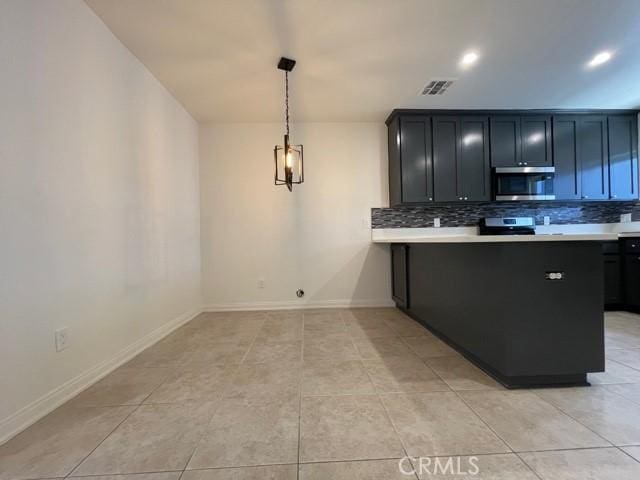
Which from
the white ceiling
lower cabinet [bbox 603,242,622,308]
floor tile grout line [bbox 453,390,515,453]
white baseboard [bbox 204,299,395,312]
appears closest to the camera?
floor tile grout line [bbox 453,390,515,453]

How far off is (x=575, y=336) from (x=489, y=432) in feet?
2.74

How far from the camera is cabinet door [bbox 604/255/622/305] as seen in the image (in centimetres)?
346

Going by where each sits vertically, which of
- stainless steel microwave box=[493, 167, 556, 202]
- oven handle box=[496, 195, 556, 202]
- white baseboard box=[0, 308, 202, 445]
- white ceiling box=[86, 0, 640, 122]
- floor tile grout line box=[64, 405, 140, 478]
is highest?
A: white ceiling box=[86, 0, 640, 122]

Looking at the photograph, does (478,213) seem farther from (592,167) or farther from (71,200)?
(71,200)

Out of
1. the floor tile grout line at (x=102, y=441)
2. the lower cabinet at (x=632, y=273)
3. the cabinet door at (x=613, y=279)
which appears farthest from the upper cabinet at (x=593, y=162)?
the floor tile grout line at (x=102, y=441)

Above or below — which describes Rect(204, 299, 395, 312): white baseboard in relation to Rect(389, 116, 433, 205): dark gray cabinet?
below

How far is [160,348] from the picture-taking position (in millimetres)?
2434

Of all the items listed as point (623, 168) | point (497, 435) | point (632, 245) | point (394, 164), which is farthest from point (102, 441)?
point (623, 168)

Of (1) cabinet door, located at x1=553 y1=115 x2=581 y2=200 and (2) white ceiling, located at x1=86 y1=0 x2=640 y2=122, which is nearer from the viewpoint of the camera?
(2) white ceiling, located at x1=86 y1=0 x2=640 y2=122

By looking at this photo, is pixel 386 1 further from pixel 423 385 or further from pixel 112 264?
pixel 112 264

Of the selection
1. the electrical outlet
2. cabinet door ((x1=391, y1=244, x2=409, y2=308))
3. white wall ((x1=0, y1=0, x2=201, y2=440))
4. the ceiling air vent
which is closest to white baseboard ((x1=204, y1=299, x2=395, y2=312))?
cabinet door ((x1=391, y1=244, x2=409, y2=308))

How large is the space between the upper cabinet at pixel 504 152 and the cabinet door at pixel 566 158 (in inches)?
0.4

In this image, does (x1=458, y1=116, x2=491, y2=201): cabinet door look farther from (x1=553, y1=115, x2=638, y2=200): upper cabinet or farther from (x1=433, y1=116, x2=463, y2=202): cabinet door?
(x1=553, y1=115, x2=638, y2=200): upper cabinet

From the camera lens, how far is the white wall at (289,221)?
3777 mm
